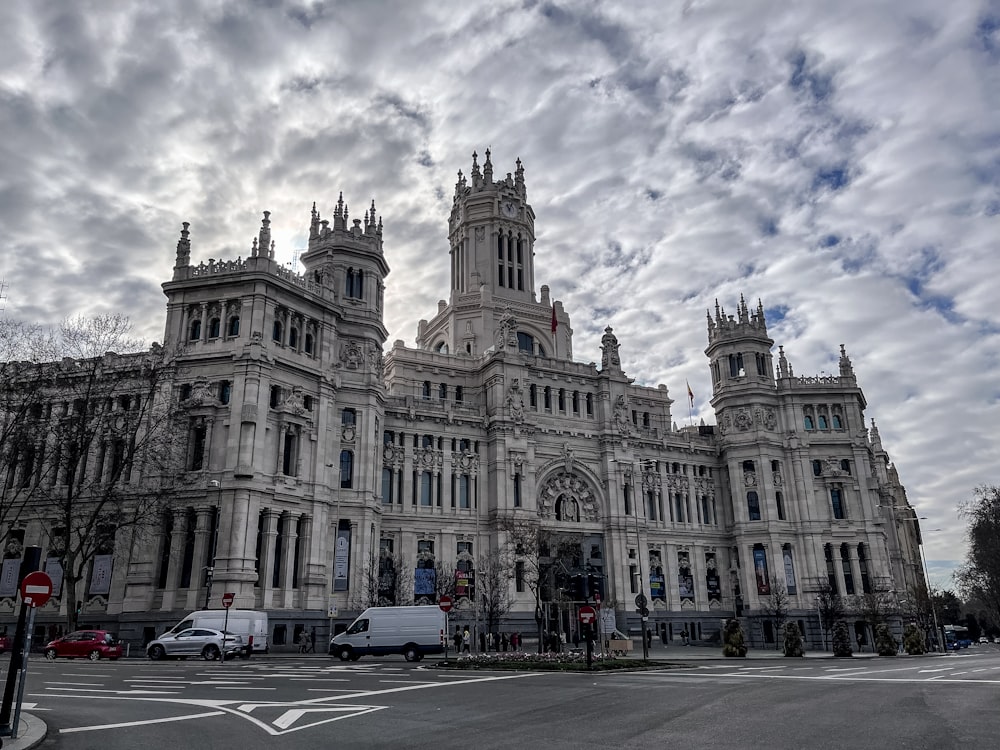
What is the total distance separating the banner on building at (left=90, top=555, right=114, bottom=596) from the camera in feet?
159

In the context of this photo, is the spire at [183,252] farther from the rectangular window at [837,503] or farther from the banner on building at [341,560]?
the rectangular window at [837,503]

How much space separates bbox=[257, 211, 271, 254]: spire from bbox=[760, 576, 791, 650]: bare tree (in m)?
54.8

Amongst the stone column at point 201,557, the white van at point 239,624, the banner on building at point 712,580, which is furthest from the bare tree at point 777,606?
the stone column at point 201,557

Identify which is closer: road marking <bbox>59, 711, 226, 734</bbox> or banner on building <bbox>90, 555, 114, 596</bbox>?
road marking <bbox>59, 711, 226, 734</bbox>

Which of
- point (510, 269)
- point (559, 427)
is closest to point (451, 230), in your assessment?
point (510, 269)

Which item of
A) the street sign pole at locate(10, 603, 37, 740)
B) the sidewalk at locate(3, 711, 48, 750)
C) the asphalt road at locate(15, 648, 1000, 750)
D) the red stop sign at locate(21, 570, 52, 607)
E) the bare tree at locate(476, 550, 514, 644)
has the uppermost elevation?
the bare tree at locate(476, 550, 514, 644)

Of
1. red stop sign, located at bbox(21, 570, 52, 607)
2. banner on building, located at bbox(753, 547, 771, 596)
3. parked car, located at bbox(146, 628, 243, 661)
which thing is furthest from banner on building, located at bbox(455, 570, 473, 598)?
red stop sign, located at bbox(21, 570, 52, 607)

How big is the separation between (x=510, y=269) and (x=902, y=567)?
62061mm

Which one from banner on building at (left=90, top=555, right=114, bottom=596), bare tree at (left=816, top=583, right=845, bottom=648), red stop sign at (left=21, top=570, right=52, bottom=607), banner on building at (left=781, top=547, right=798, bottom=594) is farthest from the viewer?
banner on building at (left=781, top=547, right=798, bottom=594)

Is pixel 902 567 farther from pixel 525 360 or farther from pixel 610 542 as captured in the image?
pixel 525 360

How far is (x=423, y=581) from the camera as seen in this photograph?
61.1 meters

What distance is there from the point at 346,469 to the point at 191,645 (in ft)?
70.3

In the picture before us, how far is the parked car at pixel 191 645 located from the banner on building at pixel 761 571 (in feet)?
173

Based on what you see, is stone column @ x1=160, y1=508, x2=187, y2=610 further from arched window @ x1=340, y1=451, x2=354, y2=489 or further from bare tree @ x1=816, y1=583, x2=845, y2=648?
bare tree @ x1=816, y1=583, x2=845, y2=648
